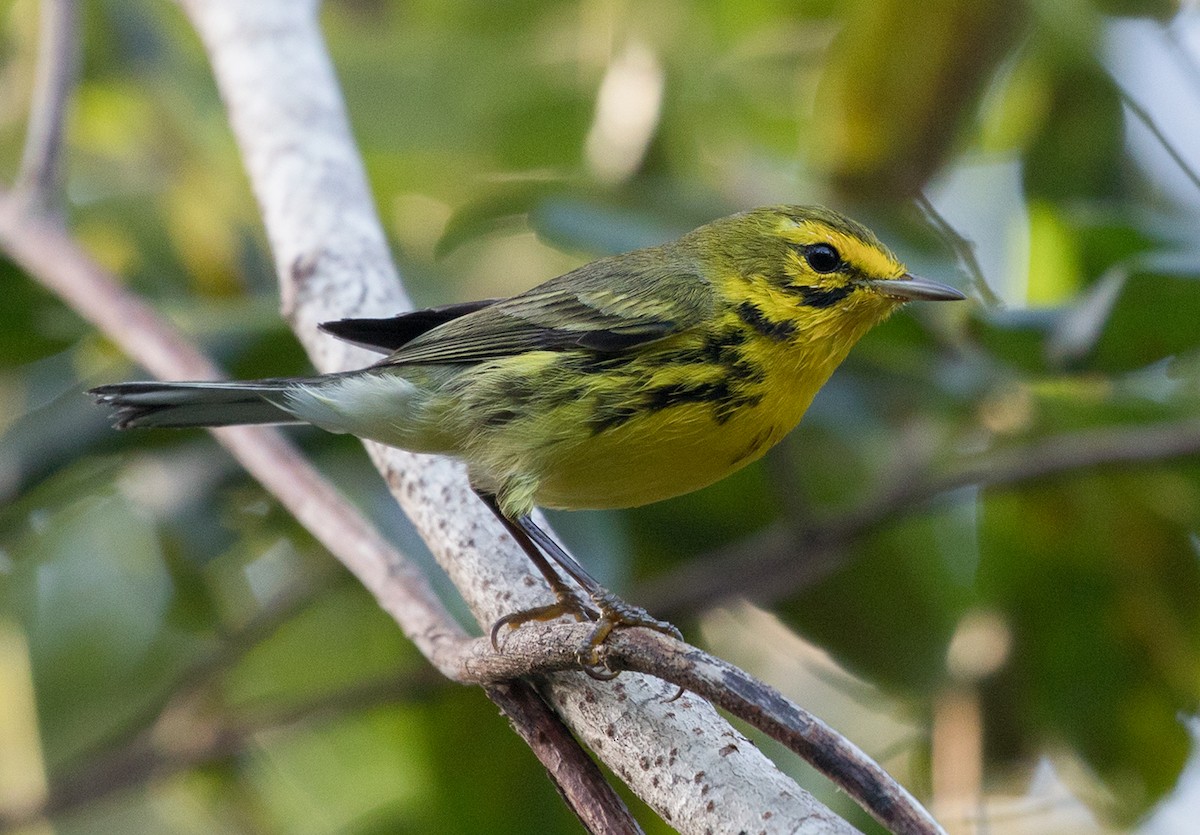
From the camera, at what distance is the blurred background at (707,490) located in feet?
11.8

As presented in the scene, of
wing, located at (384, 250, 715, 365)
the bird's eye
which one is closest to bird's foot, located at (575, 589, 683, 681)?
wing, located at (384, 250, 715, 365)

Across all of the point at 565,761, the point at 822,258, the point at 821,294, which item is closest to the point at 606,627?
the point at 565,761

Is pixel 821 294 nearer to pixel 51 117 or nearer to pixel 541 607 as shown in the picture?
pixel 541 607

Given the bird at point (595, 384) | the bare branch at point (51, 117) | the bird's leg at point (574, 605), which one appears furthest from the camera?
the bare branch at point (51, 117)

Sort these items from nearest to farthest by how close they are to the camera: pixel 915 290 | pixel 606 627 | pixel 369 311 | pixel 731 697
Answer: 1. pixel 731 697
2. pixel 606 627
3. pixel 369 311
4. pixel 915 290

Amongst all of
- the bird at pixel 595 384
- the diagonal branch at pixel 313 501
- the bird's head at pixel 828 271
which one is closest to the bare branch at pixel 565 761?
the diagonal branch at pixel 313 501

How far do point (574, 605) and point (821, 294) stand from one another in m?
1.03

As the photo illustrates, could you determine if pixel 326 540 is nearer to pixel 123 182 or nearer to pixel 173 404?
pixel 173 404

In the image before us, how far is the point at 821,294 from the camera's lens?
304 centimetres

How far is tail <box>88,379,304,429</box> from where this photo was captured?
2.69 meters

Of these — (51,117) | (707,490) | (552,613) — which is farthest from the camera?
(707,490)

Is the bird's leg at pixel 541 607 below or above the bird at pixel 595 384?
below

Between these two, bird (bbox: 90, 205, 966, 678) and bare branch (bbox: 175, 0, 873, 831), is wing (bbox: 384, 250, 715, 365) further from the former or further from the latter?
bare branch (bbox: 175, 0, 873, 831)

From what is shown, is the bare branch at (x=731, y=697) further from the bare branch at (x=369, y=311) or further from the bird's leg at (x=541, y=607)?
the bird's leg at (x=541, y=607)
